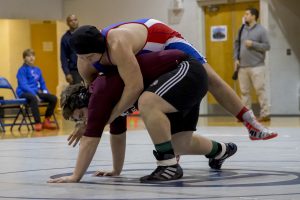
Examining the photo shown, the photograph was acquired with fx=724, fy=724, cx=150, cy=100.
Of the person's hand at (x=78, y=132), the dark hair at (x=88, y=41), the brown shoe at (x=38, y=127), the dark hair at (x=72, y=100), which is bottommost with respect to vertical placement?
the brown shoe at (x=38, y=127)

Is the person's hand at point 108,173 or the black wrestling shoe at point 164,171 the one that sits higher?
the black wrestling shoe at point 164,171

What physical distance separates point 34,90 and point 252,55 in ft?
11.4

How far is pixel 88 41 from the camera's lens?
4.14m

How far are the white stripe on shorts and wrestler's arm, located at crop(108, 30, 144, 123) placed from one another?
0.37 ft

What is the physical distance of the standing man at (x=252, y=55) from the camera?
11.3 metres

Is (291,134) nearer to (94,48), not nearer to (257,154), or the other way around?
(257,154)

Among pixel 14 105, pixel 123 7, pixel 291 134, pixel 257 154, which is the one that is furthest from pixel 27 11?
pixel 257 154

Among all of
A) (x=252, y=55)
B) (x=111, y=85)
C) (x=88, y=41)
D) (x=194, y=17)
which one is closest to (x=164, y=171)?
(x=111, y=85)

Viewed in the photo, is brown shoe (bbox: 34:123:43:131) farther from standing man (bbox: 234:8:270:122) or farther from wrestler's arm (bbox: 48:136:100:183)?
wrestler's arm (bbox: 48:136:100:183)

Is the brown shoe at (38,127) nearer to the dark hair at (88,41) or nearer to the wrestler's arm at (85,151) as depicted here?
the wrestler's arm at (85,151)

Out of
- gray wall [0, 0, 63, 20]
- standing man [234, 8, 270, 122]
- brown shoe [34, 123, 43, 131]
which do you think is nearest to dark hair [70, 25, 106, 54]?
brown shoe [34, 123, 43, 131]

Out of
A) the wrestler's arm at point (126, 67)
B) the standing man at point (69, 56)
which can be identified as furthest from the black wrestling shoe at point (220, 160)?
the standing man at point (69, 56)

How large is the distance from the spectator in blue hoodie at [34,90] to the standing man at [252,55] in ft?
9.88

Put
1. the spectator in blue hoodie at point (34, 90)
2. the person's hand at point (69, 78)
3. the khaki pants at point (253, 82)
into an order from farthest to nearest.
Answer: the khaki pants at point (253, 82)
the spectator in blue hoodie at point (34, 90)
the person's hand at point (69, 78)
